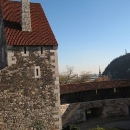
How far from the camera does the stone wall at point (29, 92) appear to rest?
13.9m

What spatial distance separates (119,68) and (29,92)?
85048 millimetres

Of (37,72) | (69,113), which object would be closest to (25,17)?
(37,72)

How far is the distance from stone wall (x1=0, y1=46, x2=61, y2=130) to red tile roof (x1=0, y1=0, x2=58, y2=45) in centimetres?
50

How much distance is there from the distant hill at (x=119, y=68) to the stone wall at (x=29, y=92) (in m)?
74.4

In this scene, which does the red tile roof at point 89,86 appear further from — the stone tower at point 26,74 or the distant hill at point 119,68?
the distant hill at point 119,68

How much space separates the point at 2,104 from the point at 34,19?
6.91 meters

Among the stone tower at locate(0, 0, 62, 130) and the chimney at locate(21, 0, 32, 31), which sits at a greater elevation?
the chimney at locate(21, 0, 32, 31)

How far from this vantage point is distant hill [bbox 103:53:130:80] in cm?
8925

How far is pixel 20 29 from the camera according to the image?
15281 millimetres

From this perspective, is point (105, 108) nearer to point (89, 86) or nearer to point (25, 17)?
point (89, 86)

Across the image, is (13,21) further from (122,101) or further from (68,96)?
(122,101)

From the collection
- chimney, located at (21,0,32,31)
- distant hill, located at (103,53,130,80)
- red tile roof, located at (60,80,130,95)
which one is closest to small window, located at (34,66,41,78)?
chimney, located at (21,0,32,31)

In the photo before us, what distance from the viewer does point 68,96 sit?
73.4 feet

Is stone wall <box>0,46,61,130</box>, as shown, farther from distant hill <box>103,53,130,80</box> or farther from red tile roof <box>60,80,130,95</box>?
distant hill <box>103,53,130,80</box>
